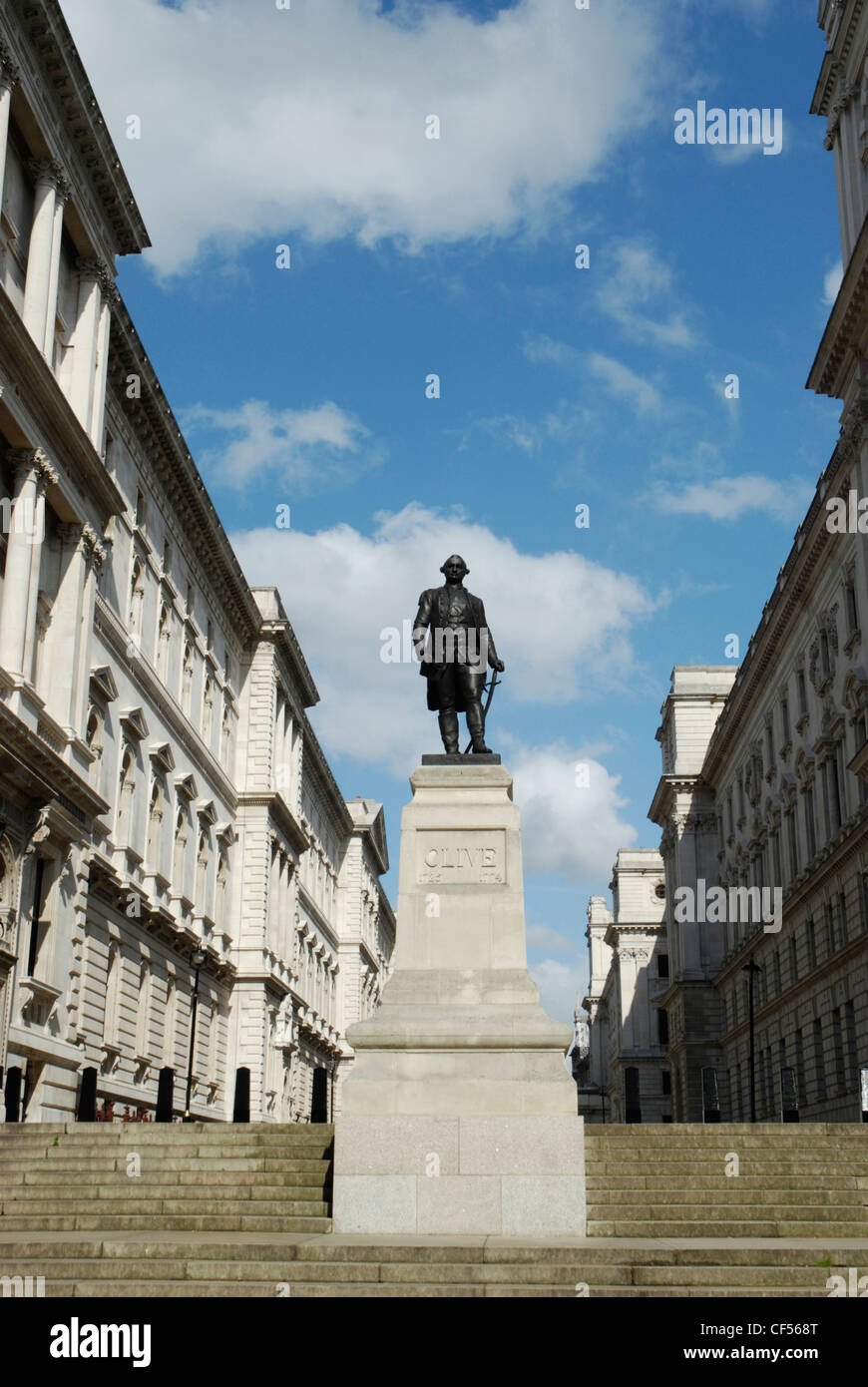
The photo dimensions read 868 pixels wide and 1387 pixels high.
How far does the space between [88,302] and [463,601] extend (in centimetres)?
1822

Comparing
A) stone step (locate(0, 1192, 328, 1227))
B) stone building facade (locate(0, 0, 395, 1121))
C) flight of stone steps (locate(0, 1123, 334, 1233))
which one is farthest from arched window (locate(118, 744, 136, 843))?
stone step (locate(0, 1192, 328, 1227))

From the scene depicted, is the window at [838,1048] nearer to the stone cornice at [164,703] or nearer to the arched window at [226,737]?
the stone cornice at [164,703]

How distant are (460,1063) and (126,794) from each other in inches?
936

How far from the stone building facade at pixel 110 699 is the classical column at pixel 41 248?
0.05 metres

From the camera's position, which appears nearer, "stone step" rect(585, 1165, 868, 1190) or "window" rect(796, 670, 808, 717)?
"stone step" rect(585, 1165, 868, 1190)

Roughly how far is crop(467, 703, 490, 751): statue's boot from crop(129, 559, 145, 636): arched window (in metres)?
22.0

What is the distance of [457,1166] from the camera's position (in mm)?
14250

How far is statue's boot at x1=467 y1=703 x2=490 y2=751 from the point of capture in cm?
1766

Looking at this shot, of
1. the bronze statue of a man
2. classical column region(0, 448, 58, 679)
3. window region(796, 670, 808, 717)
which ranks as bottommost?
the bronze statue of a man

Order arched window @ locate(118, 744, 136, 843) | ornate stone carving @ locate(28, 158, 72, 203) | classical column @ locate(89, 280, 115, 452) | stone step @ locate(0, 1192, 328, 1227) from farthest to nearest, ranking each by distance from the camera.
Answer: arched window @ locate(118, 744, 136, 843), classical column @ locate(89, 280, 115, 452), ornate stone carving @ locate(28, 158, 72, 203), stone step @ locate(0, 1192, 328, 1227)

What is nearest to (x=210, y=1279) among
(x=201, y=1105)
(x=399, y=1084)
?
(x=399, y=1084)

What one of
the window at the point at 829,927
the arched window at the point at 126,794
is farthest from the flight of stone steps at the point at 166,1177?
the window at the point at 829,927

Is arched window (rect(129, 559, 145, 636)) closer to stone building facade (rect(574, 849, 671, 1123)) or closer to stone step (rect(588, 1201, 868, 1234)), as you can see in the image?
stone step (rect(588, 1201, 868, 1234))

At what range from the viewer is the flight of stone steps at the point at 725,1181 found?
14.2 m
